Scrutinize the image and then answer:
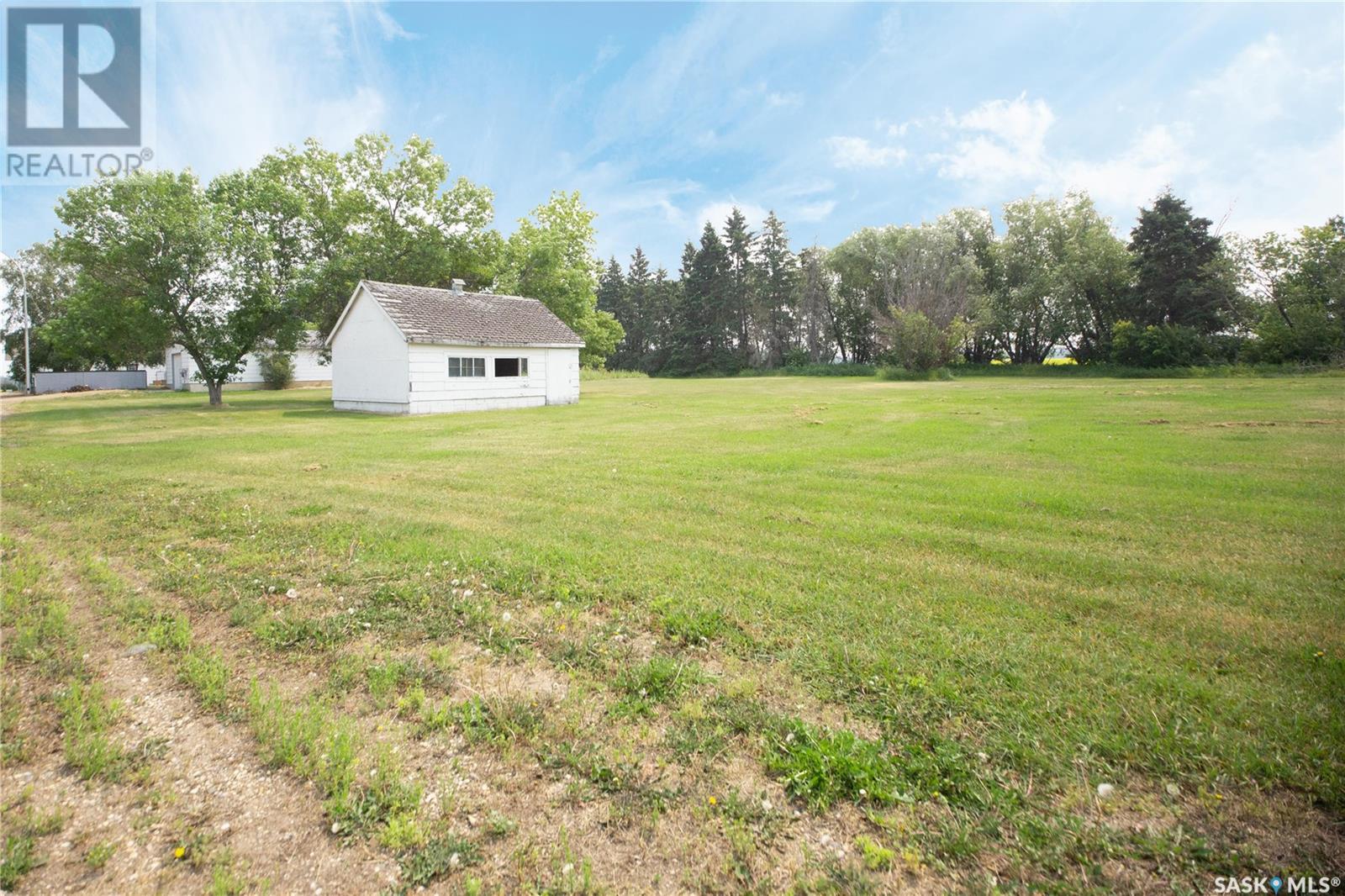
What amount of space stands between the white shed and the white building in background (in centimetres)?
2046

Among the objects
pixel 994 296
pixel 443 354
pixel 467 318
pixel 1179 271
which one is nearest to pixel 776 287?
pixel 994 296

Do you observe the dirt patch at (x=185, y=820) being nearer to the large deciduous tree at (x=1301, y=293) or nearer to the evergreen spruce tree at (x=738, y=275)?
the large deciduous tree at (x=1301, y=293)

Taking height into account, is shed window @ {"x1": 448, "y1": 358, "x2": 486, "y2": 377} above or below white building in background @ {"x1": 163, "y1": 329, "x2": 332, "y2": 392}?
below

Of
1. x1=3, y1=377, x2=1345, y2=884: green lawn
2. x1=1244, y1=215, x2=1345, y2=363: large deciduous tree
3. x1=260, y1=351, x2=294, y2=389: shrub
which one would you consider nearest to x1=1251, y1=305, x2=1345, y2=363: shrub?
x1=1244, y1=215, x2=1345, y2=363: large deciduous tree

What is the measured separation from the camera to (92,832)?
8.10 ft

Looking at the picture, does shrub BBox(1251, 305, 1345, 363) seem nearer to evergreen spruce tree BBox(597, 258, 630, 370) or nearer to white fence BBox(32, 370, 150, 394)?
evergreen spruce tree BBox(597, 258, 630, 370)

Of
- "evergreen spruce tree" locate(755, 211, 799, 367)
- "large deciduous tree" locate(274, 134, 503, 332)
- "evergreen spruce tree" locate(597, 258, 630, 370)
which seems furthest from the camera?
"evergreen spruce tree" locate(597, 258, 630, 370)

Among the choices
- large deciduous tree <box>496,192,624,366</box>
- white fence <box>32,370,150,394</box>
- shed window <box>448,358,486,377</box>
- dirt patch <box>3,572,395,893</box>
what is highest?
large deciduous tree <box>496,192,624,366</box>

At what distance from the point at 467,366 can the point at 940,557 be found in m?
22.7

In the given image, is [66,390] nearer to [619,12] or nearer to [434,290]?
[434,290]

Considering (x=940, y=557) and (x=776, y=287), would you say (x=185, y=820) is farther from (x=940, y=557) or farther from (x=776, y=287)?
(x=776, y=287)

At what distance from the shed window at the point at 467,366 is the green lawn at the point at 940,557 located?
10551 millimetres

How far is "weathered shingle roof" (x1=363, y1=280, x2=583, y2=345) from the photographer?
23750 millimetres

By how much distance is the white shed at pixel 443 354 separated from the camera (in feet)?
76.6
